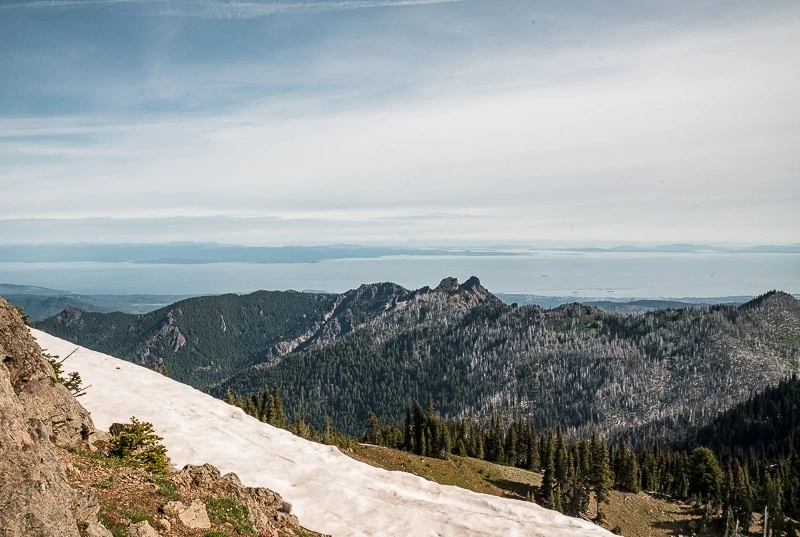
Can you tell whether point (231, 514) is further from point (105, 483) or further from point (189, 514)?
point (105, 483)

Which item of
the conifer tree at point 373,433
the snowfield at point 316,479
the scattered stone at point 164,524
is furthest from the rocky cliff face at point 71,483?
the conifer tree at point 373,433

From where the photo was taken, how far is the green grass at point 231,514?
21.9m

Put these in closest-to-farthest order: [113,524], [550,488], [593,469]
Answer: [113,524] → [550,488] → [593,469]

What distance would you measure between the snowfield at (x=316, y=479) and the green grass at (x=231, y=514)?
348 inches

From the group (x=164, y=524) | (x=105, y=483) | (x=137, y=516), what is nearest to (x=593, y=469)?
(x=164, y=524)

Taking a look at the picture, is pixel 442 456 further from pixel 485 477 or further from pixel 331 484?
pixel 331 484

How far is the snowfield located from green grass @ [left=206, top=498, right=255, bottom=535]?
8.83 m

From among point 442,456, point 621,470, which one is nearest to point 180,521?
point 442,456

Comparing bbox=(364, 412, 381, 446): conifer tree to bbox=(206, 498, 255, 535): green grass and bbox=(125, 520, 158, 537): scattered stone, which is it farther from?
bbox=(125, 520, 158, 537): scattered stone

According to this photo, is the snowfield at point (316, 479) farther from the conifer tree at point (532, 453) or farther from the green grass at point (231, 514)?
the conifer tree at point (532, 453)

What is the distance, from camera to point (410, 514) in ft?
114

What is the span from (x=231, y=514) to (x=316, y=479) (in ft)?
57.0

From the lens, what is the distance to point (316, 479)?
39219 millimetres

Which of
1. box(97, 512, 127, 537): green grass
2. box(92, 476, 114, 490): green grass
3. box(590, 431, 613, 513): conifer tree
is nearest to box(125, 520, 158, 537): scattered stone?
box(97, 512, 127, 537): green grass
